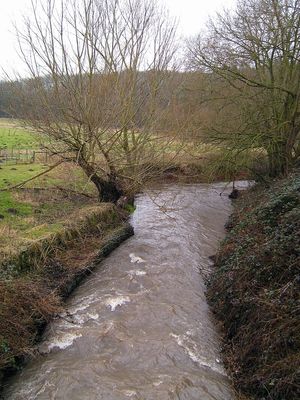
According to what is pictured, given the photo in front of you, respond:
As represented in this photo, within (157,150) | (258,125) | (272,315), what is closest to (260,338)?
(272,315)

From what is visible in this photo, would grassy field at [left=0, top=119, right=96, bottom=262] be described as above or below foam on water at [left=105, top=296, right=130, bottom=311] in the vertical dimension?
above

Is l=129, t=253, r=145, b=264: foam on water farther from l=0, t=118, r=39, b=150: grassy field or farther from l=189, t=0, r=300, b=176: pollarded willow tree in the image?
l=0, t=118, r=39, b=150: grassy field

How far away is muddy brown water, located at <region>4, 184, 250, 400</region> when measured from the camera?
18.6 ft

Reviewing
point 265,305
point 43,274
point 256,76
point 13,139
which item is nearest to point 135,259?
point 43,274

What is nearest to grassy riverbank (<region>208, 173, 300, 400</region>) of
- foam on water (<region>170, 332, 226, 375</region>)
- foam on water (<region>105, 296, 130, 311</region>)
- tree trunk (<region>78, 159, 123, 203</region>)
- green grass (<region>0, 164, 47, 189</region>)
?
foam on water (<region>170, 332, 226, 375</region>)

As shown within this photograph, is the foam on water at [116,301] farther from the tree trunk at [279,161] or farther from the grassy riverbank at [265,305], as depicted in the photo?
the tree trunk at [279,161]

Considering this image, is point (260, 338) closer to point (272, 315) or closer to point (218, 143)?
point (272, 315)

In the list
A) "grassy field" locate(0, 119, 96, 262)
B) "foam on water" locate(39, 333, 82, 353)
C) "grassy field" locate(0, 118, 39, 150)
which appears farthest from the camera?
"grassy field" locate(0, 118, 39, 150)

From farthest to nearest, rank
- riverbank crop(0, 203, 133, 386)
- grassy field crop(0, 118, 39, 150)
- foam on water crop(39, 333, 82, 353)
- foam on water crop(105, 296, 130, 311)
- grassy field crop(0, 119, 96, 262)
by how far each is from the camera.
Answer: grassy field crop(0, 118, 39, 150)
grassy field crop(0, 119, 96, 262)
foam on water crop(105, 296, 130, 311)
foam on water crop(39, 333, 82, 353)
riverbank crop(0, 203, 133, 386)

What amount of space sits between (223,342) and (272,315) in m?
1.37

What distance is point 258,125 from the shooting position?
16.3m

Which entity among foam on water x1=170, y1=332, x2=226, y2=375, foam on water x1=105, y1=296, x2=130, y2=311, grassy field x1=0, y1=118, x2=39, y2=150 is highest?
foam on water x1=170, y1=332, x2=226, y2=375

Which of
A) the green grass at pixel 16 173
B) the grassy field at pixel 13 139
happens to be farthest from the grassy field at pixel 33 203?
the grassy field at pixel 13 139

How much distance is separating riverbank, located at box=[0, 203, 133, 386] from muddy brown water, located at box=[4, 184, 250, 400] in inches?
10.9
